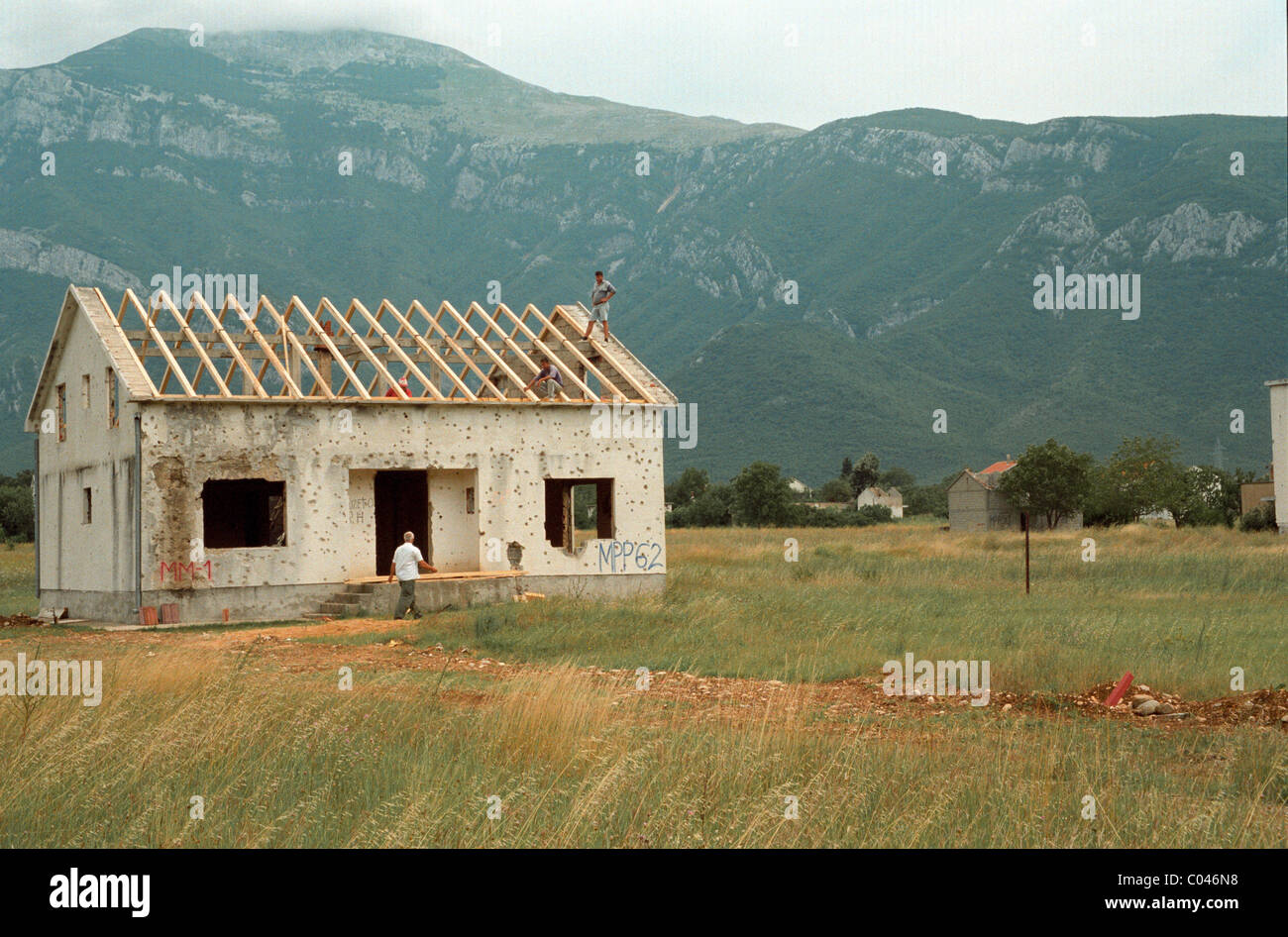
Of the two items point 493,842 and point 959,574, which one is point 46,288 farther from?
point 493,842

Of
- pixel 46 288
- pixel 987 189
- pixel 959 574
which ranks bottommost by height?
pixel 959 574

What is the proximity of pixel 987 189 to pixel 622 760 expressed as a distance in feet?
597

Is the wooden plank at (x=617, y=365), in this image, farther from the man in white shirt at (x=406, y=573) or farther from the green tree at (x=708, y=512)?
the green tree at (x=708, y=512)

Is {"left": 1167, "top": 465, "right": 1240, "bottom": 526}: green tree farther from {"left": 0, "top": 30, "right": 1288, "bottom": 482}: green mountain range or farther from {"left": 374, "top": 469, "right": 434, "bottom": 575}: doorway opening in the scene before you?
{"left": 374, "top": 469, "right": 434, "bottom": 575}: doorway opening

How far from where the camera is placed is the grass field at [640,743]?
718 centimetres

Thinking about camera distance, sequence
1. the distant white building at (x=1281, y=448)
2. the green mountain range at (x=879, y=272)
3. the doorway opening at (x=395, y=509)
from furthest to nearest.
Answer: the green mountain range at (x=879, y=272) < the distant white building at (x=1281, y=448) < the doorway opening at (x=395, y=509)

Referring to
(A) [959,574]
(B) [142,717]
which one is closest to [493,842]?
(B) [142,717]

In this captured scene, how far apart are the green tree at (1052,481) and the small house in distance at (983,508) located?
179 cm

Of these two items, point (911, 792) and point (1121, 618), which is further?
point (1121, 618)

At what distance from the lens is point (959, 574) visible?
32438 millimetres

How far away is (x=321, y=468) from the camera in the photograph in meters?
25.4

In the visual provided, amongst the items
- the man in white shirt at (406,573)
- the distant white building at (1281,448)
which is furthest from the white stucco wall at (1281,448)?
the man in white shirt at (406,573)
